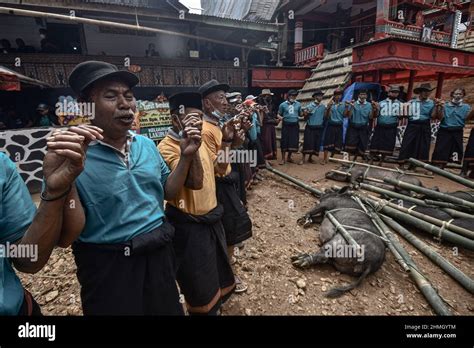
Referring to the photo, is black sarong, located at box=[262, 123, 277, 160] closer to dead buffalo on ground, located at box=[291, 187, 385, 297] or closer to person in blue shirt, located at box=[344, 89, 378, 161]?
person in blue shirt, located at box=[344, 89, 378, 161]

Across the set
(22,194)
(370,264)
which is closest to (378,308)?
(370,264)

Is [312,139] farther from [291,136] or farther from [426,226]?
[426,226]

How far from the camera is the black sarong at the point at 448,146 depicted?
6.86 meters

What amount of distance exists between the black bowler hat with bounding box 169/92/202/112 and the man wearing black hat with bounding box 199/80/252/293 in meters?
0.30

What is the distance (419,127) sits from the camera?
24.0 feet

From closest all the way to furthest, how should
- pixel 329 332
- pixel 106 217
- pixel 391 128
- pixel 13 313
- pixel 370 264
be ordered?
pixel 13 313 → pixel 106 217 → pixel 329 332 → pixel 370 264 → pixel 391 128

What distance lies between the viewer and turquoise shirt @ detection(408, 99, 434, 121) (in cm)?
697

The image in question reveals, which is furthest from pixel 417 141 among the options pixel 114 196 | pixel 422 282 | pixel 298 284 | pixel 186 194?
pixel 114 196

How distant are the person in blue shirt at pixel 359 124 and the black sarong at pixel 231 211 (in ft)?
22.9

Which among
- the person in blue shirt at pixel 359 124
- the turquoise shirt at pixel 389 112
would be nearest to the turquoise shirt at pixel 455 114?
the turquoise shirt at pixel 389 112

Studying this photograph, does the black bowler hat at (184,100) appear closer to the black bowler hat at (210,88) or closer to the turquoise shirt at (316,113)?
the black bowler hat at (210,88)

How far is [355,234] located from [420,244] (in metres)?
1.22

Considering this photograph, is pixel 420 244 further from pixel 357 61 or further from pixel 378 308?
pixel 357 61

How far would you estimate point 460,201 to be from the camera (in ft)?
13.5
